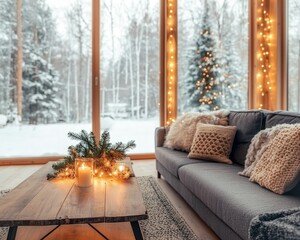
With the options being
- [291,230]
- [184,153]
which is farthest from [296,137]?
[184,153]

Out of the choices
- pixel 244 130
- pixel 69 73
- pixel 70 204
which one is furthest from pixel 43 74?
pixel 70 204

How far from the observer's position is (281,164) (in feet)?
6.33

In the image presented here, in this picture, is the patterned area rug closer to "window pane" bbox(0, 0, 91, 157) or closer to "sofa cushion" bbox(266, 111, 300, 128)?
"sofa cushion" bbox(266, 111, 300, 128)

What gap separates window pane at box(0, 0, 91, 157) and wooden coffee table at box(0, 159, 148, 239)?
2.86 m

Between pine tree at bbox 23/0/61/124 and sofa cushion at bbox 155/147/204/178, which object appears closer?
sofa cushion at bbox 155/147/204/178

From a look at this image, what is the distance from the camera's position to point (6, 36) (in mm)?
4801

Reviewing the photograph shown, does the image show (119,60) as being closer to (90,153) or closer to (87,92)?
(87,92)

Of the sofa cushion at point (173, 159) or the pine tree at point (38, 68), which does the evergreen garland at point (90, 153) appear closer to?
the sofa cushion at point (173, 159)

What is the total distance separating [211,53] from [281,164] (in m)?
3.67

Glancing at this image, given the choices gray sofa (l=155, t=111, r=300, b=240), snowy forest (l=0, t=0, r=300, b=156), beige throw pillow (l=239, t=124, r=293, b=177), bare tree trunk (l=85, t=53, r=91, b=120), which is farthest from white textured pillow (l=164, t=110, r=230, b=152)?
bare tree trunk (l=85, t=53, r=91, b=120)

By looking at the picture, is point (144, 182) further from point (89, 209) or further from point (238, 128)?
point (89, 209)

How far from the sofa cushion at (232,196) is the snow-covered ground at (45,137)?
9.03ft

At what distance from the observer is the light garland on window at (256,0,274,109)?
5.24 meters

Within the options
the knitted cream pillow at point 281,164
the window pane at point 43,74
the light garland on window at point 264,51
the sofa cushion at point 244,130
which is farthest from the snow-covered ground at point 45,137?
the knitted cream pillow at point 281,164
